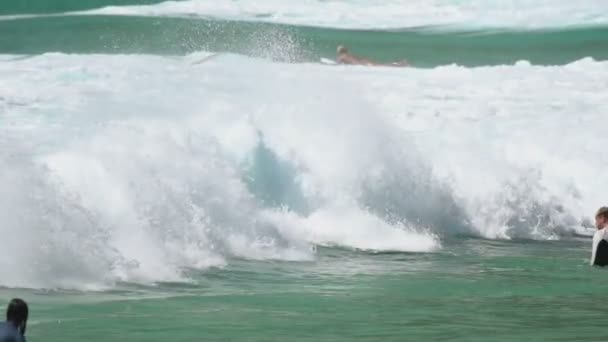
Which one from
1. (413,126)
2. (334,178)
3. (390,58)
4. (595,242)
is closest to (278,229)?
(334,178)

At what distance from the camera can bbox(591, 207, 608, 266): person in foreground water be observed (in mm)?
11906

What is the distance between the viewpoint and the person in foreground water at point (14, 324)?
701cm

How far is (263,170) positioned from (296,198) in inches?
16.4

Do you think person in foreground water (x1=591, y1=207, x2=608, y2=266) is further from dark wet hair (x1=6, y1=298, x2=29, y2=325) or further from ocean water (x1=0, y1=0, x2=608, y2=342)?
dark wet hair (x1=6, y1=298, x2=29, y2=325)

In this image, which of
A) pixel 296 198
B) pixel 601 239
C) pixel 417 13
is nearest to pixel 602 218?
pixel 601 239

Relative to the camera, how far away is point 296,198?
16188mm

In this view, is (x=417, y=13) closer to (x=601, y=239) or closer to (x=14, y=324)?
(x=601, y=239)

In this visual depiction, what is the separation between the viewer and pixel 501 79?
2733 cm

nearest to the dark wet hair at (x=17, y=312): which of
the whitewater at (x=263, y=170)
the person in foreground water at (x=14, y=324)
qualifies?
the person in foreground water at (x=14, y=324)

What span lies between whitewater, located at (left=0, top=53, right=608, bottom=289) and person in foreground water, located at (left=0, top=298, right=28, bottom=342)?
389 cm

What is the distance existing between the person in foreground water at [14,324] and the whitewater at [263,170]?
389 cm

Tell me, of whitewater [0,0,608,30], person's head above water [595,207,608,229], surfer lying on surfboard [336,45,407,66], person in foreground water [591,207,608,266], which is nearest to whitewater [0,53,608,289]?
person in foreground water [591,207,608,266]

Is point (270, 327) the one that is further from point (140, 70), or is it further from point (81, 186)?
point (140, 70)

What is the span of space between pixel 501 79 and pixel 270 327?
17697 millimetres
